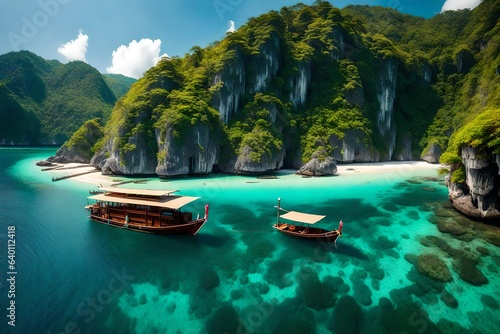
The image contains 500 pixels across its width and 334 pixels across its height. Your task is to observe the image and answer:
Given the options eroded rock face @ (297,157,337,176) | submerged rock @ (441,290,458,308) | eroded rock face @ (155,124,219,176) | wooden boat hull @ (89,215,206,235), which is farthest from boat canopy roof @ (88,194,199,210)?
eroded rock face @ (297,157,337,176)

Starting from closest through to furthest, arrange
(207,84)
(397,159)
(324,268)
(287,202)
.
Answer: (324,268), (287,202), (207,84), (397,159)

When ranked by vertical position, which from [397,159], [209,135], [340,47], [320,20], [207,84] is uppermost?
[320,20]

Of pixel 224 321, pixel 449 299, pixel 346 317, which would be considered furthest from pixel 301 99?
pixel 224 321

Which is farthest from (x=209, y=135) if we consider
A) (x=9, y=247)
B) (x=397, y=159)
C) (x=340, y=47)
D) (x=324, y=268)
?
(x=397, y=159)

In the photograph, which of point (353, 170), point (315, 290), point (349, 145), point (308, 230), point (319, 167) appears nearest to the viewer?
point (315, 290)

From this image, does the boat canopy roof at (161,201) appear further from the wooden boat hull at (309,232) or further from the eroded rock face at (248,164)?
the eroded rock face at (248,164)

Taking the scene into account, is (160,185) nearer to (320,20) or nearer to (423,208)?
(423,208)

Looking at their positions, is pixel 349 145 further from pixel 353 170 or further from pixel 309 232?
pixel 309 232
